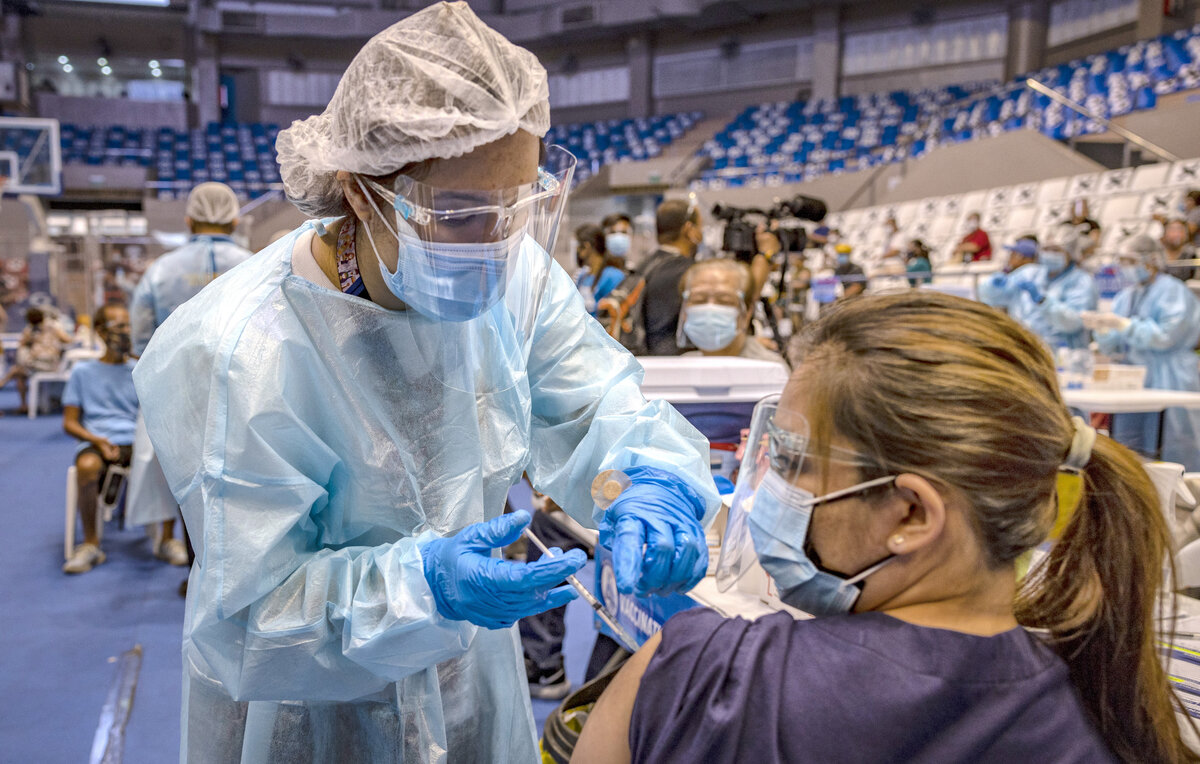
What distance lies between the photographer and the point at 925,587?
76 cm

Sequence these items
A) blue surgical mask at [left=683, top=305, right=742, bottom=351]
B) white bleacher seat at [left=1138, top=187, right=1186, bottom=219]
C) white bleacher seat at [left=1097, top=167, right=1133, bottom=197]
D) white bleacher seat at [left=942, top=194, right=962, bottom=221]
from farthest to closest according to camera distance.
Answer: white bleacher seat at [left=942, top=194, right=962, bottom=221], white bleacher seat at [left=1097, top=167, right=1133, bottom=197], white bleacher seat at [left=1138, top=187, right=1186, bottom=219], blue surgical mask at [left=683, top=305, right=742, bottom=351]

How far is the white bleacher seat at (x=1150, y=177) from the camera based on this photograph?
746cm

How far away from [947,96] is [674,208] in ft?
38.5

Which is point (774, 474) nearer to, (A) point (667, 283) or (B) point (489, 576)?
(B) point (489, 576)

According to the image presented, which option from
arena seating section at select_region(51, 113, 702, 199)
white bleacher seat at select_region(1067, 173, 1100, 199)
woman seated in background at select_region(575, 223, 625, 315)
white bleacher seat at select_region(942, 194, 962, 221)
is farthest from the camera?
arena seating section at select_region(51, 113, 702, 199)

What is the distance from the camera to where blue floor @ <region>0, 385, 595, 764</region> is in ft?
7.32

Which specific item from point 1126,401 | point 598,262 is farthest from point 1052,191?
point 1126,401

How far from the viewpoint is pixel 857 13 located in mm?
14945

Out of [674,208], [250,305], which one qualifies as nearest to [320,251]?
[250,305]

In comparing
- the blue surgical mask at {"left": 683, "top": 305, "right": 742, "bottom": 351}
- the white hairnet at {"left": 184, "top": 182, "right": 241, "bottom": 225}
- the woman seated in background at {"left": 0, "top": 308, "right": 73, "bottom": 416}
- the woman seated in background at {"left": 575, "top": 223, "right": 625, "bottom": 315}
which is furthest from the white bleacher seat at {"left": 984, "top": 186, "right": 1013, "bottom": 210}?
the woman seated in background at {"left": 0, "top": 308, "right": 73, "bottom": 416}

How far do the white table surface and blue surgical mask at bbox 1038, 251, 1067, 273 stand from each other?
6.77 feet

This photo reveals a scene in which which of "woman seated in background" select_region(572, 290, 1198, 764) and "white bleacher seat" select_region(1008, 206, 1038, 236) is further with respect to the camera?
"white bleacher seat" select_region(1008, 206, 1038, 236)

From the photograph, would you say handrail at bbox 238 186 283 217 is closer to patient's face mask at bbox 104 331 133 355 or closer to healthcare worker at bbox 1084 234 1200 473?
patient's face mask at bbox 104 331 133 355

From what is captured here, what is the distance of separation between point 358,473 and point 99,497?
11.1 feet
